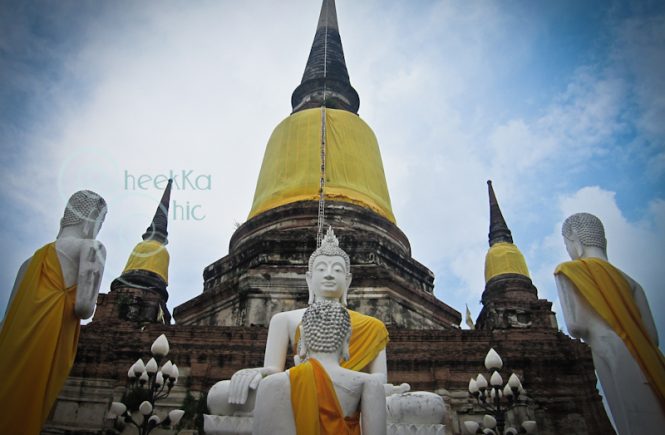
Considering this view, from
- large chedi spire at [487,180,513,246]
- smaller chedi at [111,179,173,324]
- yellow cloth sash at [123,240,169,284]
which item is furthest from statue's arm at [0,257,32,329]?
large chedi spire at [487,180,513,246]

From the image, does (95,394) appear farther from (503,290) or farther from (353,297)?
(503,290)

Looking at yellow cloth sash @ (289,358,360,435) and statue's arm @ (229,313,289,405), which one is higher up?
statue's arm @ (229,313,289,405)

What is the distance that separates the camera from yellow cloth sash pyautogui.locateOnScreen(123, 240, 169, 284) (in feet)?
51.8

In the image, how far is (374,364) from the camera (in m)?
6.05

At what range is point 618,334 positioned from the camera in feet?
15.9

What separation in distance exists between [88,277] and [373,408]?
2.92 m

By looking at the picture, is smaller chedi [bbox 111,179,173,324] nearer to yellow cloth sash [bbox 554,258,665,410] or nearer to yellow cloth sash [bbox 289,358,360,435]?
yellow cloth sash [bbox 289,358,360,435]

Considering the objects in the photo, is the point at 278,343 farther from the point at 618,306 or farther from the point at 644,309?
the point at 644,309

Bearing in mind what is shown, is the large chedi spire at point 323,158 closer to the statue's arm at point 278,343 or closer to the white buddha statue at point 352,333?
the white buddha statue at point 352,333

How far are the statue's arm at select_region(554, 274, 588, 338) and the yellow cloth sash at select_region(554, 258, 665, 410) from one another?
65 mm

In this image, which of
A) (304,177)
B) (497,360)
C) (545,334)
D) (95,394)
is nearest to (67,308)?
(95,394)

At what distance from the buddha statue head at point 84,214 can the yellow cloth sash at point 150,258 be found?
1033cm

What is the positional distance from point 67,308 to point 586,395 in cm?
790

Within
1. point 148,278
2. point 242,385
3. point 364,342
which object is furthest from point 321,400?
point 148,278
